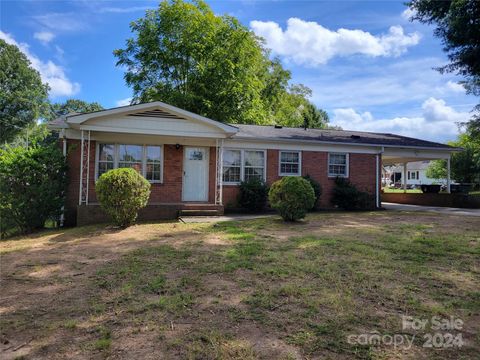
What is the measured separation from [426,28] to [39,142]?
17078 millimetres

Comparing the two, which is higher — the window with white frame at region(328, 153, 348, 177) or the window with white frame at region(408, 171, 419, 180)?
the window with white frame at region(408, 171, 419, 180)

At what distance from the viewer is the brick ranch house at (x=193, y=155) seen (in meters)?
11.7

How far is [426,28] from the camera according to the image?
1562 centimetres

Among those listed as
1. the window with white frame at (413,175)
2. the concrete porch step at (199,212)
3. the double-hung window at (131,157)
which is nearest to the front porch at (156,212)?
the concrete porch step at (199,212)

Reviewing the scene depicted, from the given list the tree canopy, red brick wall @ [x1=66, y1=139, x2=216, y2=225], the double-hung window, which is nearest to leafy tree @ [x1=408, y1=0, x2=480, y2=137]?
red brick wall @ [x1=66, y1=139, x2=216, y2=225]

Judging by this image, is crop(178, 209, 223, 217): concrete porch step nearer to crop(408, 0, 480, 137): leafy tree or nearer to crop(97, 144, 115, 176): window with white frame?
crop(97, 144, 115, 176): window with white frame

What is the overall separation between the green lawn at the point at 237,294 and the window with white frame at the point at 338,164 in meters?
7.79

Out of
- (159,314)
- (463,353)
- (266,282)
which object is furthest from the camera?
(266,282)

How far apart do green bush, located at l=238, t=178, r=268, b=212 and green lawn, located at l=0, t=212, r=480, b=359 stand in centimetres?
566

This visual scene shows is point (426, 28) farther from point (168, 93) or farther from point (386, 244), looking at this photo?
point (168, 93)

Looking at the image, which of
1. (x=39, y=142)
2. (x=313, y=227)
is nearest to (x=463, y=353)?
(x=313, y=227)

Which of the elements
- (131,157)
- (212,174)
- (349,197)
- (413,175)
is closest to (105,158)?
(131,157)

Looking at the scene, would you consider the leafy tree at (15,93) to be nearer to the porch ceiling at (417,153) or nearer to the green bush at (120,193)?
the green bush at (120,193)

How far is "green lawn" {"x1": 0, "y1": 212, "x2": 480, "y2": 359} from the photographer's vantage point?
311 centimetres
